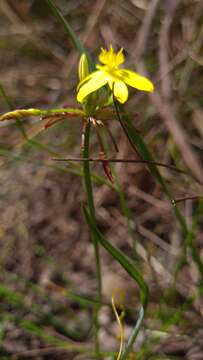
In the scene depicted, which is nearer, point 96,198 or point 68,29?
point 68,29

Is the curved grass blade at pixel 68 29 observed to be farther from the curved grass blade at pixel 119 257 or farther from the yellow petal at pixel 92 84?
the curved grass blade at pixel 119 257

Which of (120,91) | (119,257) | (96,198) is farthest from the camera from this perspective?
(96,198)

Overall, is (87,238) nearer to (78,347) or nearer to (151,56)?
(78,347)

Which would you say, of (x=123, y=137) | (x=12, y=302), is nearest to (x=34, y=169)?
(x=123, y=137)

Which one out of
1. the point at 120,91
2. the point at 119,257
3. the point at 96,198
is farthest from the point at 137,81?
the point at 96,198

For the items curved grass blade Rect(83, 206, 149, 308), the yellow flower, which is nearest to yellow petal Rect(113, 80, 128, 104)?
the yellow flower

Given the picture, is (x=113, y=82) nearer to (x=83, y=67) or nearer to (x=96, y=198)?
(x=83, y=67)

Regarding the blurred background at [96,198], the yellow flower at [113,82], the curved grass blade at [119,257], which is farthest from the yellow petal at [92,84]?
the blurred background at [96,198]

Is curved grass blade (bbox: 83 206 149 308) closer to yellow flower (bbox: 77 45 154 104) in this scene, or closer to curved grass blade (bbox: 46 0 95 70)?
yellow flower (bbox: 77 45 154 104)
